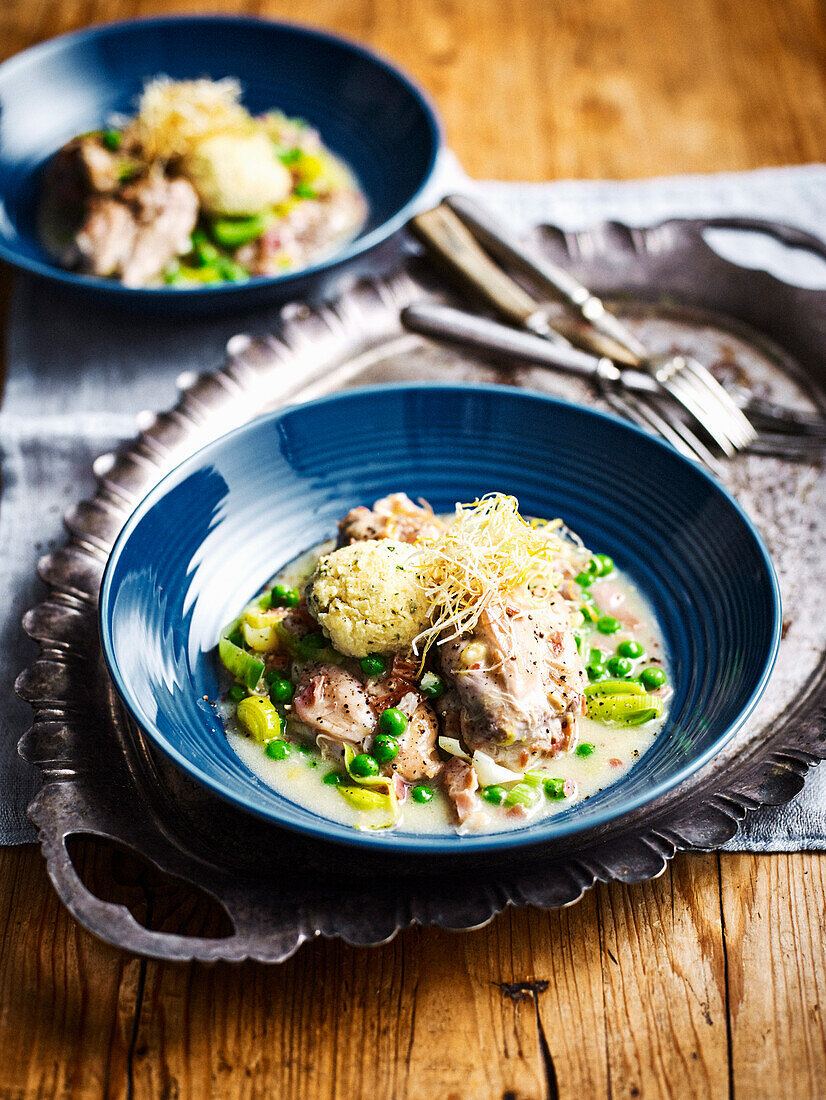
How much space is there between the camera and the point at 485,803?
323 cm

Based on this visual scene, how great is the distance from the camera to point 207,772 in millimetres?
3180

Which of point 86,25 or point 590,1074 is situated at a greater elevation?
point 86,25

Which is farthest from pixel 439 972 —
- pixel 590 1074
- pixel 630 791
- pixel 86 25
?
pixel 86 25

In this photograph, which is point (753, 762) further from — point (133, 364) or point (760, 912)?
point (133, 364)

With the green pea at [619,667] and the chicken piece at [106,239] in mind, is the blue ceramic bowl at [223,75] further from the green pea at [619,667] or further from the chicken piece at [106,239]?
the green pea at [619,667]

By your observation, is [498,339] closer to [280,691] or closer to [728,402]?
[728,402]

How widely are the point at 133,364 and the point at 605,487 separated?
2.50 metres

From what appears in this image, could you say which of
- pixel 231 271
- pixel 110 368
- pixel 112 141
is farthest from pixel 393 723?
pixel 112 141

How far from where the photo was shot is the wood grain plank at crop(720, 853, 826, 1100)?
2895 mm

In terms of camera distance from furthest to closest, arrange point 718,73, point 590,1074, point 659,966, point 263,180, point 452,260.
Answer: point 718,73
point 263,180
point 452,260
point 659,966
point 590,1074

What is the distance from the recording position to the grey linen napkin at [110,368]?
3617 millimetres

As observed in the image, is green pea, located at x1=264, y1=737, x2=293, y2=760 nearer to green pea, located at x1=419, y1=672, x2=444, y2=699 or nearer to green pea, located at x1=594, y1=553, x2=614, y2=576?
green pea, located at x1=419, y1=672, x2=444, y2=699

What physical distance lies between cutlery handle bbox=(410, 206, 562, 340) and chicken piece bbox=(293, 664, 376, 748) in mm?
2218

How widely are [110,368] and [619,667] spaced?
3.01 metres
